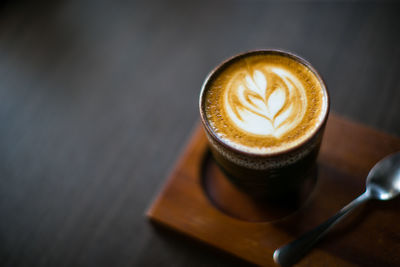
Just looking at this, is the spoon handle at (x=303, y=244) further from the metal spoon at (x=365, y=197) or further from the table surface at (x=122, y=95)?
the table surface at (x=122, y=95)

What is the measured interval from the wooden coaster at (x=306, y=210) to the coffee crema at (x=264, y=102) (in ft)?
0.68

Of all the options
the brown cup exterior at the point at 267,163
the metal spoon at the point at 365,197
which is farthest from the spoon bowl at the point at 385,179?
the brown cup exterior at the point at 267,163

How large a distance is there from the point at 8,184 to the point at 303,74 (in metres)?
0.82

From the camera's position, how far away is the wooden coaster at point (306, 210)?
661 millimetres

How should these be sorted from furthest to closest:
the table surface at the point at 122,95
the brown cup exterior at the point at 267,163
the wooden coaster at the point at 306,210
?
the table surface at the point at 122,95
the wooden coaster at the point at 306,210
the brown cup exterior at the point at 267,163

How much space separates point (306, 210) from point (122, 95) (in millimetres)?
653

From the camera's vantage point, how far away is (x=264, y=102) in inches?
25.3

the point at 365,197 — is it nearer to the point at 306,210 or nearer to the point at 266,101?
the point at 306,210

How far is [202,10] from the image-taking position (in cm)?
123

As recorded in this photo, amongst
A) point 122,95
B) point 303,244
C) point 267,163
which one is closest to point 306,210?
point 303,244

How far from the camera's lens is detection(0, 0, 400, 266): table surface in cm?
86

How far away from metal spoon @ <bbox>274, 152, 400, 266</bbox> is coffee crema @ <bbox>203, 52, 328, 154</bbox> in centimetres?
21

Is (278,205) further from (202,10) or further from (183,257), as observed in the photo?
(202,10)

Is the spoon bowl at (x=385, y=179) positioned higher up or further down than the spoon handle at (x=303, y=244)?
higher up
